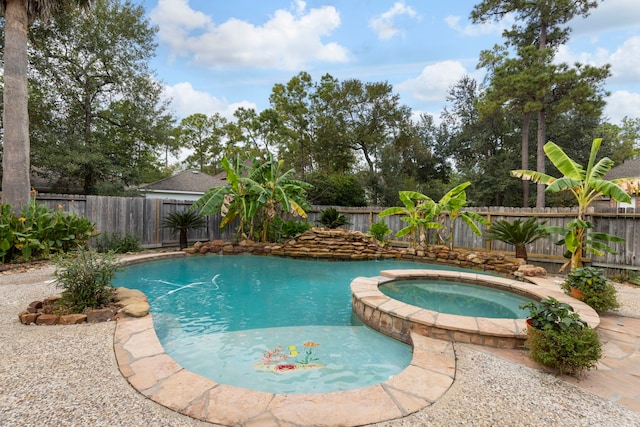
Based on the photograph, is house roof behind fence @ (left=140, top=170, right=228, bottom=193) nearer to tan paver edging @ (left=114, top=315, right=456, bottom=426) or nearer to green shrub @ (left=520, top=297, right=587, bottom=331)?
tan paver edging @ (left=114, top=315, right=456, bottom=426)

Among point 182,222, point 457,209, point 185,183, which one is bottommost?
point 182,222

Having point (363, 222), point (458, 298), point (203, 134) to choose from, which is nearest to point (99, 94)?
point (363, 222)

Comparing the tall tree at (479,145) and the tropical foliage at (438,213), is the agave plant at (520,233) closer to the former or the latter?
the tropical foliage at (438,213)

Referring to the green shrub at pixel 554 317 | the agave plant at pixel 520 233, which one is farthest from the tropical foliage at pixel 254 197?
the green shrub at pixel 554 317

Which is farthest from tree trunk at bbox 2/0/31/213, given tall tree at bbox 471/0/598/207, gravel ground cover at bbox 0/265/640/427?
tall tree at bbox 471/0/598/207

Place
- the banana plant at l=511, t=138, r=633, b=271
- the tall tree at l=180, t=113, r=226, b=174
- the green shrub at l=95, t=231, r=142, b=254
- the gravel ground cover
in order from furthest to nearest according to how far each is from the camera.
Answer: the tall tree at l=180, t=113, r=226, b=174, the green shrub at l=95, t=231, r=142, b=254, the banana plant at l=511, t=138, r=633, b=271, the gravel ground cover

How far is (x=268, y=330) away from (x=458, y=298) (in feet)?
10.6

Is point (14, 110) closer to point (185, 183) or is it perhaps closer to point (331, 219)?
point (331, 219)

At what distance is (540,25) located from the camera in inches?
627

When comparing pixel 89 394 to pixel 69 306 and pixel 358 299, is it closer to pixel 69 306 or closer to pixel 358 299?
pixel 69 306

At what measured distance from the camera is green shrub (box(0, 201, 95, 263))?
6336mm

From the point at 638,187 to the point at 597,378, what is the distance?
5.91 m

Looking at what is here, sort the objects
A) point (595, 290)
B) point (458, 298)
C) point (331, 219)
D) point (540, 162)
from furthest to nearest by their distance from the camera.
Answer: point (540, 162), point (331, 219), point (458, 298), point (595, 290)

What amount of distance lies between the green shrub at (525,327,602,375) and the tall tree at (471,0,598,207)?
14.6 metres
